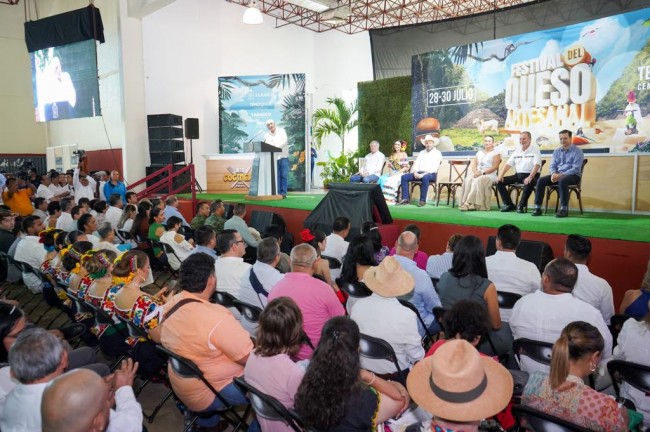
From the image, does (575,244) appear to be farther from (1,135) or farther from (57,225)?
(1,135)

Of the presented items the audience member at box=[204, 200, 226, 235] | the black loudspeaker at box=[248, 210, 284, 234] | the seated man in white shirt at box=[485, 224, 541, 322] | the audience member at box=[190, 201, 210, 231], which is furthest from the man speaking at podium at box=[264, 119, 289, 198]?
the seated man in white shirt at box=[485, 224, 541, 322]

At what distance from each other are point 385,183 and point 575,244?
534cm

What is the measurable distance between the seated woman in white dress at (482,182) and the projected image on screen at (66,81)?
9140 mm

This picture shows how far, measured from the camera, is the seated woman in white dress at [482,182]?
7.30m

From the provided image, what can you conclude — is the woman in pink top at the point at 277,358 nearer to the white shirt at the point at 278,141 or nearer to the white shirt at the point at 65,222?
the white shirt at the point at 65,222

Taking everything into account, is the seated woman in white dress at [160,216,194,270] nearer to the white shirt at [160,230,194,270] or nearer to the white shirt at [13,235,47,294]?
the white shirt at [160,230,194,270]

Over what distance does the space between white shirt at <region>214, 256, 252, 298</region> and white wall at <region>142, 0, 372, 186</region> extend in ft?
32.7

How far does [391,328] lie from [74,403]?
1.55 meters

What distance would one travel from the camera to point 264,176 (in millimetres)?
9133

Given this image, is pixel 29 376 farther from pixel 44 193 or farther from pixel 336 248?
pixel 44 193

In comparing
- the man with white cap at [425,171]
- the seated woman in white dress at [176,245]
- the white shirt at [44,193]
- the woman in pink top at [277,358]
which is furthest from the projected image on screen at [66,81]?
the woman in pink top at [277,358]

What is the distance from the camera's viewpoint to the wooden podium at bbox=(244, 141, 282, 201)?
9016mm

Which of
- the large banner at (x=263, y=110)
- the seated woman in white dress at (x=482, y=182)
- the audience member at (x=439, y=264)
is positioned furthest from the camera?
the large banner at (x=263, y=110)

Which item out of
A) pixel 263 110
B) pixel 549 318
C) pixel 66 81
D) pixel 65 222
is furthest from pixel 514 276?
pixel 66 81
